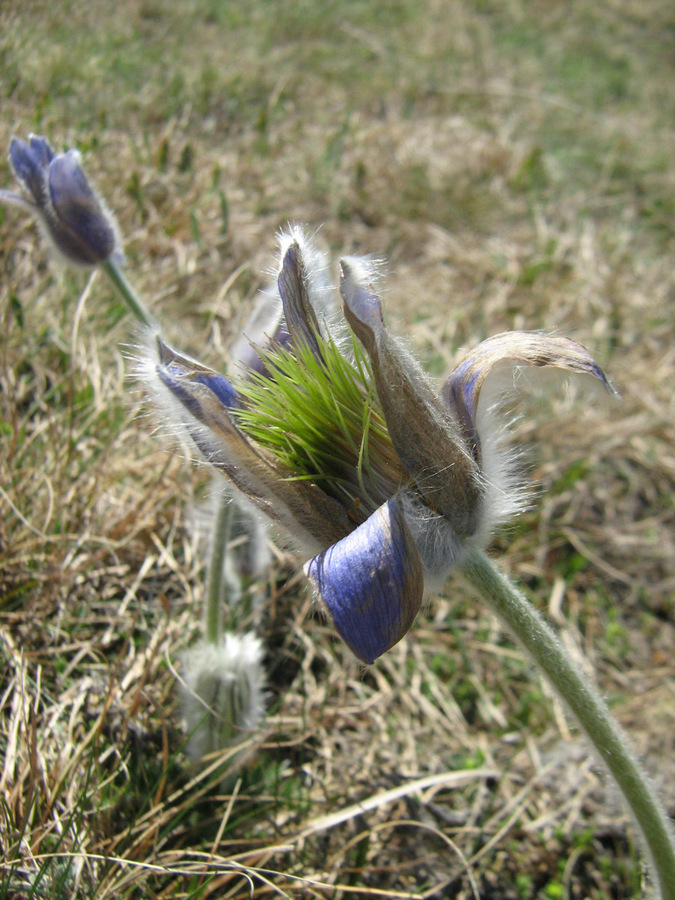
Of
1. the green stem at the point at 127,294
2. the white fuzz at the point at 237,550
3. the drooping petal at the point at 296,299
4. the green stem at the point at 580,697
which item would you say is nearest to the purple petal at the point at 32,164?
the green stem at the point at 127,294

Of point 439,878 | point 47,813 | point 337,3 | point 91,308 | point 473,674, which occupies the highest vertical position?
point 337,3

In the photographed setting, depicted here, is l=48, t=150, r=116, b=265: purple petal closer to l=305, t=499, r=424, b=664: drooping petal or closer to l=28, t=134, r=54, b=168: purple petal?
l=28, t=134, r=54, b=168: purple petal

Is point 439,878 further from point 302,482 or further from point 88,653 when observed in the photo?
point 302,482

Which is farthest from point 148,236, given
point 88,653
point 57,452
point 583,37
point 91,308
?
point 583,37

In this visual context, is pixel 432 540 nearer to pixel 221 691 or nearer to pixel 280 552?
pixel 221 691

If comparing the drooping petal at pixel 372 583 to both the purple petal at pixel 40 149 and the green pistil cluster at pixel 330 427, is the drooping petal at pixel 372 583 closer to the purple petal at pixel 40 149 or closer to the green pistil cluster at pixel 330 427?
the green pistil cluster at pixel 330 427
